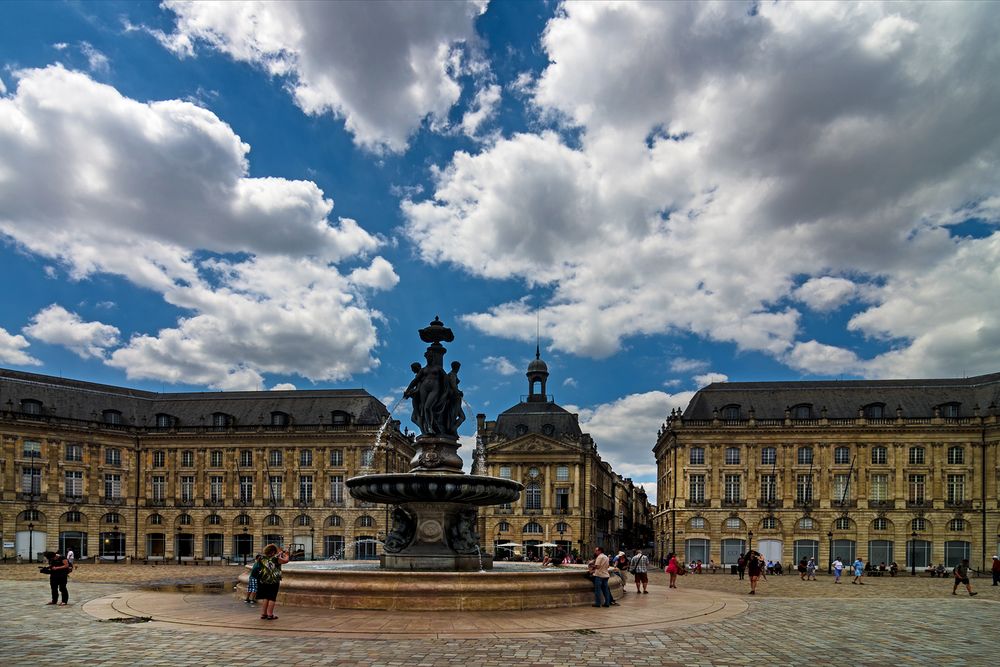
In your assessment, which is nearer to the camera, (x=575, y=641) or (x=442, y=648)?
(x=442, y=648)

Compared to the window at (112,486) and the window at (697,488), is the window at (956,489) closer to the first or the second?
the window at (697,488)

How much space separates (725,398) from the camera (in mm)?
77438

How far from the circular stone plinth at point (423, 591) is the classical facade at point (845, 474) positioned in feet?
190

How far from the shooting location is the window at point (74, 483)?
7494cm

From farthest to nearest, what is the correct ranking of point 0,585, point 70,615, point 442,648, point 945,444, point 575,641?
point 945,444 < point 0,585 < point 70,615 < point 575,641 < point 442,648

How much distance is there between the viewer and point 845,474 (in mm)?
72125

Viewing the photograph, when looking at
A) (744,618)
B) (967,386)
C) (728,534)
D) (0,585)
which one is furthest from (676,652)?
(967,386)

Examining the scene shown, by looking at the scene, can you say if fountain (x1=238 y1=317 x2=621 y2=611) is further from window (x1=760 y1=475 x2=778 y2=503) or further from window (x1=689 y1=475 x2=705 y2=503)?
window (x1=760 y1=475 x2=778 y2=503)

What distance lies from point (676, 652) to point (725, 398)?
217ft

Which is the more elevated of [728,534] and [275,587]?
[275,587]

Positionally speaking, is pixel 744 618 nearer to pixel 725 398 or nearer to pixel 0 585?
pixel 0 585

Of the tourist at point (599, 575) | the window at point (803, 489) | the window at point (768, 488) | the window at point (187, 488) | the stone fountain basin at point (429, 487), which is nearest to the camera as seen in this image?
the tourist at point (599, 575)

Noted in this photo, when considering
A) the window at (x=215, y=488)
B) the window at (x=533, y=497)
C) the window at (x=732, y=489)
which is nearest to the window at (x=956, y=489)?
the window at (x=732, y=489)

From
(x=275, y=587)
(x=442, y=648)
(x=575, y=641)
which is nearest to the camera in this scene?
(x=442, y=648)
